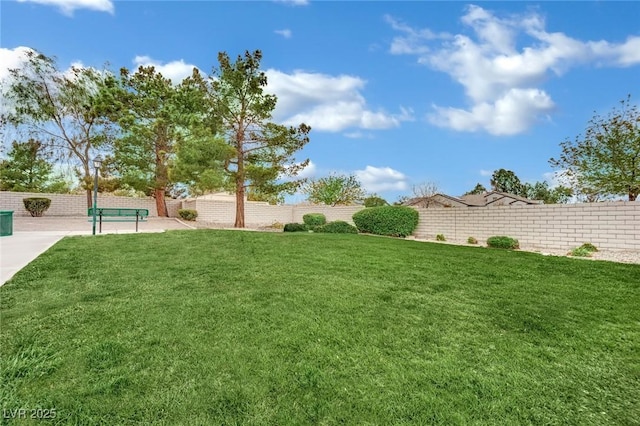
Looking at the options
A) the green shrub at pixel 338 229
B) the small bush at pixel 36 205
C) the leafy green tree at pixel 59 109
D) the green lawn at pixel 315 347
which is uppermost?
the leafy green tree at pixel 59 109

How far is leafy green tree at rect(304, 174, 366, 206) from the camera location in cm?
2810

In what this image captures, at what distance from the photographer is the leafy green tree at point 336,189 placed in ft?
92.2

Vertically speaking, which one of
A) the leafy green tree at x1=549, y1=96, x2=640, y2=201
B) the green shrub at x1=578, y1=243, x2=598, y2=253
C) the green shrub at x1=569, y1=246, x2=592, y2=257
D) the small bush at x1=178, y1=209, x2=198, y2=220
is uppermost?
the leafy green tree at x1=549, y1=96, x2=640, y2=201

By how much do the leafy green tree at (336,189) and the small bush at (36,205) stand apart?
1791 centimetres

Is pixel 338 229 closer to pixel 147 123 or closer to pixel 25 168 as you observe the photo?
pixel 147 123

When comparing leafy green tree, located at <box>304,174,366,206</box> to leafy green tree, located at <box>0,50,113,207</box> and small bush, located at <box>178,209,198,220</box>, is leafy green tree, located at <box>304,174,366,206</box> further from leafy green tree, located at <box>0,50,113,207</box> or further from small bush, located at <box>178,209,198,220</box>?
leafy green tree, located at <box>0,50,113,207</box>

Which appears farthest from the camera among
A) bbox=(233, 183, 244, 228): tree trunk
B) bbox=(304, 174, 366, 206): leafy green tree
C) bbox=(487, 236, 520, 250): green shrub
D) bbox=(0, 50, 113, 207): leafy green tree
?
bbox=(304, 174, 366, 206): leafy green tree

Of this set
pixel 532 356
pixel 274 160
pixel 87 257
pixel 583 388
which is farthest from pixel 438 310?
pixel 274 160

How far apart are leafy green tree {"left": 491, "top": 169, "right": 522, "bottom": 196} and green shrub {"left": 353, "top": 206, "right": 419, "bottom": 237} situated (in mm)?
32160

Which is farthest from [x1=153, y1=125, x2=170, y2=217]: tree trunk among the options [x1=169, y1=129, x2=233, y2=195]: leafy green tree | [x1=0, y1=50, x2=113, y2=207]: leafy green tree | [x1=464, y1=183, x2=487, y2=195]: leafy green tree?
[x1=464, y1=183, x2=487, y2=195]: leafy green tree

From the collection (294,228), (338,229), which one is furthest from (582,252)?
(294,228)

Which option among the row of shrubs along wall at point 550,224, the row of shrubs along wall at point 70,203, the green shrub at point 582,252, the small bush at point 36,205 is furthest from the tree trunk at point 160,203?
the green shrub at point 582,252

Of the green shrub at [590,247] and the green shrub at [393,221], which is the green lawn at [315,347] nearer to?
the green shrub at [590,247]

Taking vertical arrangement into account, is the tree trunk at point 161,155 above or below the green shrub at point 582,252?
above
